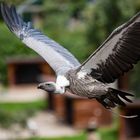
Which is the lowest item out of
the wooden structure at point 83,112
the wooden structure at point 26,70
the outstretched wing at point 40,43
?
the outstretched wing at point 40,43

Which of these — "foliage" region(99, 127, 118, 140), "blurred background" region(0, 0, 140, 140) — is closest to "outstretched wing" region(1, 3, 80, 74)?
"blurred background" region(0, 0, 140, 140)

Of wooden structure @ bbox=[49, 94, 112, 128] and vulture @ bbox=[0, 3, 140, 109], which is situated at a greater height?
wooden structure @ bbox=[49, 94, 112, 128]

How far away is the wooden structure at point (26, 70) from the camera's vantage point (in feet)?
66.7

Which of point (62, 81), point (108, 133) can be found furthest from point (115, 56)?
point (108, 133)

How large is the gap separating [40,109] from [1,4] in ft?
43.0

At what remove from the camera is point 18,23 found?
13.2ft

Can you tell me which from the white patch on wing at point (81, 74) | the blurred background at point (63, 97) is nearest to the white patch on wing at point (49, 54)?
the white patch on wing at point (81, 74)

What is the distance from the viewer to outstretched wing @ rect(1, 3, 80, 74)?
136 inches

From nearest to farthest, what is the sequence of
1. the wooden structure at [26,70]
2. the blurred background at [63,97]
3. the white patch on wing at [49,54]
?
the white patch on wing at [49,54] < the blurred background at [63,97] < the wooden structure at [26,70]

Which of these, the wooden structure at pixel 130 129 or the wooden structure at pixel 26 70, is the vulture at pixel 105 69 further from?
the wooden structure at pixel 26 70

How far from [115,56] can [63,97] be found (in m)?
11.5

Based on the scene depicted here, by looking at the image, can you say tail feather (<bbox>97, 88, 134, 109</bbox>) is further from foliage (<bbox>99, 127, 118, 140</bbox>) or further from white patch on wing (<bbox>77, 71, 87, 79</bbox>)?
foliage (<bbox>99, 127, 118, 140</bbox>)

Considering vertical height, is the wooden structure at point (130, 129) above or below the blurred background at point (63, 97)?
below

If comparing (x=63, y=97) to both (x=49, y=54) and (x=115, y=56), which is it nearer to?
(x=49, y=54)
